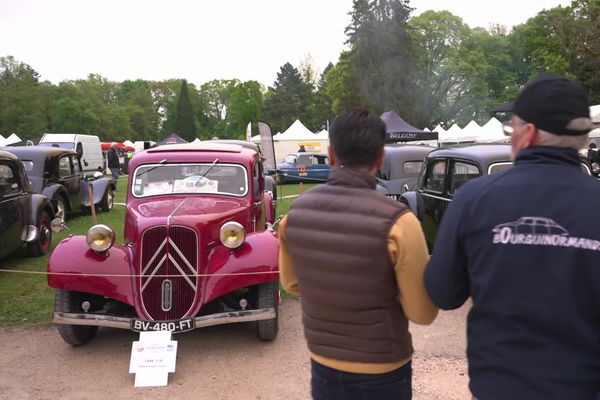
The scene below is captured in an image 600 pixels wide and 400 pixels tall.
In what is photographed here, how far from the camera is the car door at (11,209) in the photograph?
24.3ft

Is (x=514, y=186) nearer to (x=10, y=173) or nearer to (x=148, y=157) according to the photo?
(x=148, y=157)

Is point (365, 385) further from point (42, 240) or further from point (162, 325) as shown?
point (42, 240)

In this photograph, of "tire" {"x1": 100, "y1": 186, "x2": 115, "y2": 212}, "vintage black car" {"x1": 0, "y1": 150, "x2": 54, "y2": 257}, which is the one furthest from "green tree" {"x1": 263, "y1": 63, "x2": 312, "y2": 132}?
"vintage black car" {"x1": 0, "y1": 150, "x2": 54, "y2": 257}

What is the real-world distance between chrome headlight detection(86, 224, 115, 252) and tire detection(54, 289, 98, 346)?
0.49 meters

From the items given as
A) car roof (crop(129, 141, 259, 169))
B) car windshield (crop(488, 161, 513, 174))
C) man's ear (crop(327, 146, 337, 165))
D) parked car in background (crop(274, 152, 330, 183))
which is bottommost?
parked car in background (crop(274, 152, 330, 183))

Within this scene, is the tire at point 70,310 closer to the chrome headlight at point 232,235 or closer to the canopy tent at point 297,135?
the chrome headlight at point 232,235

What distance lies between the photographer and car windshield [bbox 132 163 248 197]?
600cm

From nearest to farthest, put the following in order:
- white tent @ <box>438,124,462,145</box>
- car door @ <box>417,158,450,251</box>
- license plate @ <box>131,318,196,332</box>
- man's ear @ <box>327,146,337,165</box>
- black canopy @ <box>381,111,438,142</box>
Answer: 1. man's ear @ <box>327,146,337,165</box>
2. license plate @ <box>131,318,196,332</box>
3. car door @ <box>417,158,450,251</box>
4. black canopy @ <box>381,111,438,142</box>
5. white tent @ <box>438,124,462,145</box>

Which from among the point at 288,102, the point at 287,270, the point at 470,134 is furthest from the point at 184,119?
the point at 287,270

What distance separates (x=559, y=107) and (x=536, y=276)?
51 cm

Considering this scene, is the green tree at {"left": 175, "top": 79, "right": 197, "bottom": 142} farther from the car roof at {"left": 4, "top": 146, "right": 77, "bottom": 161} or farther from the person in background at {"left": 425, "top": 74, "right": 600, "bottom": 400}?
the person in background at {"left": 425, "top": 74, "right": 600, "bottom": 400}

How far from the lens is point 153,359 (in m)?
4.38

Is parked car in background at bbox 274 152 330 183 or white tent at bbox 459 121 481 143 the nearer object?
parked car in background at bbox 274 152 330 183

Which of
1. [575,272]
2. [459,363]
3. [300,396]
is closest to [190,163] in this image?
[300,396]
